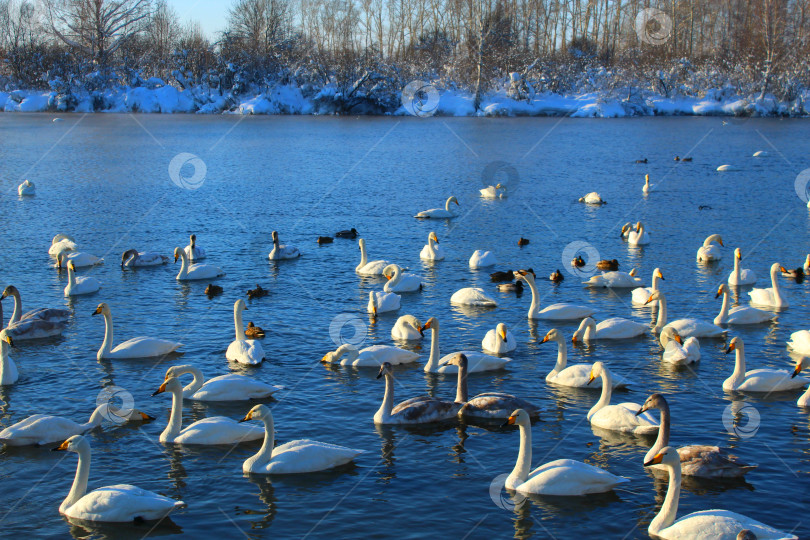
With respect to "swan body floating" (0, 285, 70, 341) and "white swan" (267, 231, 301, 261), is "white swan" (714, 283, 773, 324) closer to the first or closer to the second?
"white swan" (267, 231, 301, 261)

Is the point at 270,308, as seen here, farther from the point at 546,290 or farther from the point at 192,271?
the point at 546,290

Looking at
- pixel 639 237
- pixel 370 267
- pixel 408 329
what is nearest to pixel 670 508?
pixel 408 329

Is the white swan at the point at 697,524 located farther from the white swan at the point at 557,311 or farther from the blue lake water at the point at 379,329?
the white swan at the point at 557,311

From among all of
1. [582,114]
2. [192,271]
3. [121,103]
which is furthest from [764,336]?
[121,103]

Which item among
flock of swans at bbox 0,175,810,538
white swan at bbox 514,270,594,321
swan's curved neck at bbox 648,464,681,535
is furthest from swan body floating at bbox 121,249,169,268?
swan's curved neck at bbox 648,464,681,535

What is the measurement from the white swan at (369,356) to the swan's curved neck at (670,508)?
661 centimetres

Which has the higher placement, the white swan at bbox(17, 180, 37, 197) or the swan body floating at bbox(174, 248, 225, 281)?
the white swan at bbox(17, 180, 37, 197)

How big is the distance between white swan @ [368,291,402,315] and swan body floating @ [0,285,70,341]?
6.58 m

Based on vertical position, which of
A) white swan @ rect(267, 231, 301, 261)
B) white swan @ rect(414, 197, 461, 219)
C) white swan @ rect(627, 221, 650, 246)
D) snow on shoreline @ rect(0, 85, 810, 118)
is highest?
snow on shoreline @ rect(0, 85, 810, 118)

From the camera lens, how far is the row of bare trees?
9925cm

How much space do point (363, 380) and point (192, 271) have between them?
366 inches

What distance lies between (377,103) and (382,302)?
78.9 metres

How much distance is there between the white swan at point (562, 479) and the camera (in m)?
10.6

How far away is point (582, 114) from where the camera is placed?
90812 millimetres
